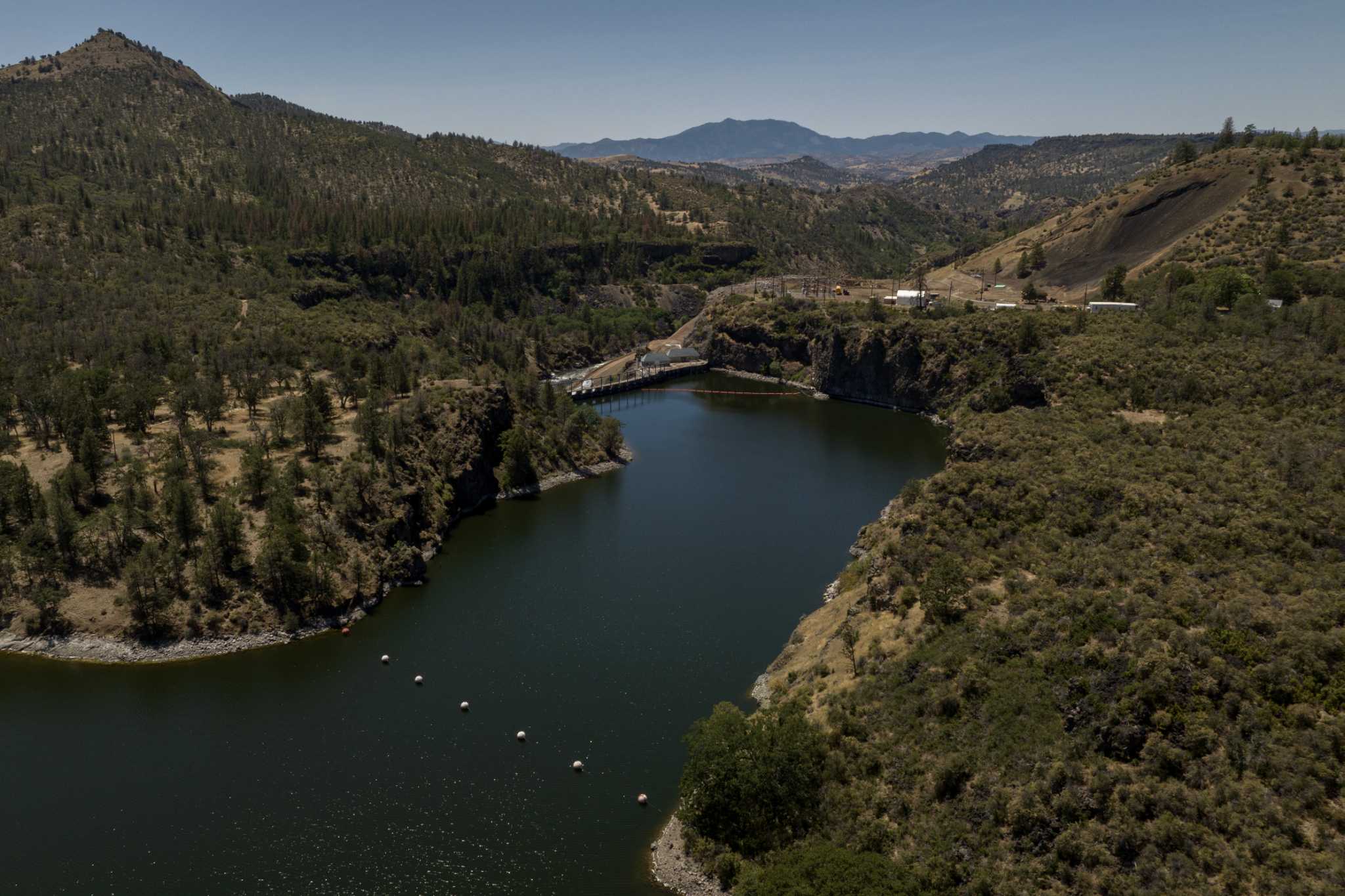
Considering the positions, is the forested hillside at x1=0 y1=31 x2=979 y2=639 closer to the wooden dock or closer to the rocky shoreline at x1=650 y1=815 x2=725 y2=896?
the wooden dock

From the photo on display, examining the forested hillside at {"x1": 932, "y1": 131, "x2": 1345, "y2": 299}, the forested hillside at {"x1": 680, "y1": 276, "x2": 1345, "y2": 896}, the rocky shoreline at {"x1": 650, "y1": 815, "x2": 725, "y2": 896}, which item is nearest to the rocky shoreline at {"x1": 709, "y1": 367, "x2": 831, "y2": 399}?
the forested hillside at {"x1": 932, "y1": 131, "x2": 1345, "y2": 299}

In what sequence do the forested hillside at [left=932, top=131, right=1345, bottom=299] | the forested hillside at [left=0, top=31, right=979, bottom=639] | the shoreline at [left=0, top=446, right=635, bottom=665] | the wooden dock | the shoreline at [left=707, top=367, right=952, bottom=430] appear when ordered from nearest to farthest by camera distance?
1. the shoreline at [left=0, top=446, right=635, bottom=665]
2. the forested hillside at [left=0, top=31, right=979, bottom=639]
3. the forested hillside at [left=932, top=131, right=1345, bottom=299]
4. the shoreline at [left=707, top=367, right=952, bottom=430]
5. the wooden dock

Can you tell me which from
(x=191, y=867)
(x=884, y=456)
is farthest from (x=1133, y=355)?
(x=191, y=867)

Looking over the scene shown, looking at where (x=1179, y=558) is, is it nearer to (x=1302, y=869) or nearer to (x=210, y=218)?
(x=1302, y=869)

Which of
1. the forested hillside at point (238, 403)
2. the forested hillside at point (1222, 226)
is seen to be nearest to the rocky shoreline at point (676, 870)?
the forested hillside at point (238, 403)

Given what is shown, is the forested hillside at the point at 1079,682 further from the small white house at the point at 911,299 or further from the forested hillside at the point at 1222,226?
the small white house at the point at 911,299
